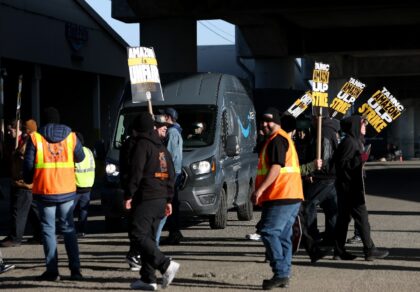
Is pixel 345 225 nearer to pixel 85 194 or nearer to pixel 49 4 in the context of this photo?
pixel 85 194

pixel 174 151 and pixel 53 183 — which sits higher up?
pixel 174 151

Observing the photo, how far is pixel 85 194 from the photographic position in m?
15.3

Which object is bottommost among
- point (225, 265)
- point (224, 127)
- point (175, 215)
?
point (225, 265)

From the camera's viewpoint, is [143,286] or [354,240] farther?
[354,240]

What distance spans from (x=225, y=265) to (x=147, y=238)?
87.3 inches

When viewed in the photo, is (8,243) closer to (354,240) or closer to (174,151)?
(174,151)

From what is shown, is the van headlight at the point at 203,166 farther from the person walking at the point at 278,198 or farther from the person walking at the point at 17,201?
the person walking at the point at 278,198

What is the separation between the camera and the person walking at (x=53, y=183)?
413 inches

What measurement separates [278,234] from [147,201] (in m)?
1.30

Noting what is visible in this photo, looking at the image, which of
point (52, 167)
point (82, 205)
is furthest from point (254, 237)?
point (52, 167)

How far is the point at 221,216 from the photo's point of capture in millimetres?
16188

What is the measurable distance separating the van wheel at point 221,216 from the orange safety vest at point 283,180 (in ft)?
19.1

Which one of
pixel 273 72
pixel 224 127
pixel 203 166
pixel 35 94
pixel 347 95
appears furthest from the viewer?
pixel 273 72

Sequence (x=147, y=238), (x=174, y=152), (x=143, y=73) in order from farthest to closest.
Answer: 1. (x=143, y=73)
2. (x=174, y=152)
3. (x=147, y=238)
